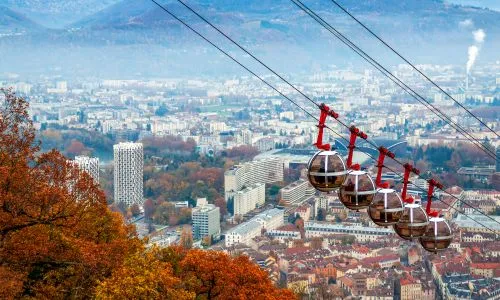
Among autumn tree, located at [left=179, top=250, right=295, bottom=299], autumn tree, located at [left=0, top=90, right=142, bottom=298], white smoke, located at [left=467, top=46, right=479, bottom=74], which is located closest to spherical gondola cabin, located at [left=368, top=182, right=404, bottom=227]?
autumn tree, located at [left=0, top=90, right=142, bottom=298]

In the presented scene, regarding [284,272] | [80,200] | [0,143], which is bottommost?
[284,272]

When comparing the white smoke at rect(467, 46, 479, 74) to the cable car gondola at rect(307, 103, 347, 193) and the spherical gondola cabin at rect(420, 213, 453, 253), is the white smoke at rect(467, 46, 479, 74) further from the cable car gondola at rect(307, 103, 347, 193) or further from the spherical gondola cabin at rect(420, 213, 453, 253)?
the cable car gondola at rect(307, 103, 347, 193)

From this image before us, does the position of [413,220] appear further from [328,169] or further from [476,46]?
[476,46]

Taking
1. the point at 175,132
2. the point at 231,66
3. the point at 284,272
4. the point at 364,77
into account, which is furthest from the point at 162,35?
the point at 284,272

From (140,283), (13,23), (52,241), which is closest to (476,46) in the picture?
(13,23)

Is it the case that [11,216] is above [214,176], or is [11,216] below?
above

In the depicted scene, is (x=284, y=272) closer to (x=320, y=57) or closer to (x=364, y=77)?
(x=364, y=77)

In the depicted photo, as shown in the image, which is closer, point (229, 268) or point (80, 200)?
point (80, 200)

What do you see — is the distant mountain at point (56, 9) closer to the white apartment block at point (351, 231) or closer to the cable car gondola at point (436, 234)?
the white apartment block at point (351, 231)
